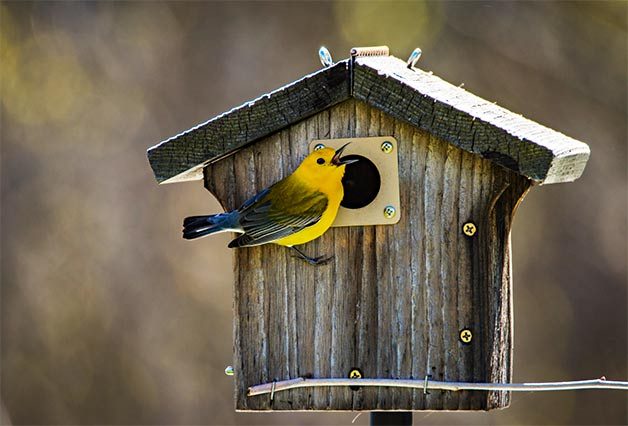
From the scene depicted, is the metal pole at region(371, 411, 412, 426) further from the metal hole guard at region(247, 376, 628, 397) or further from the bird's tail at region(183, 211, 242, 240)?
the bird's tail at region(183, 211, 242, 240)

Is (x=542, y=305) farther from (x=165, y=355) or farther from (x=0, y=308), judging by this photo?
(x=0, y=308)

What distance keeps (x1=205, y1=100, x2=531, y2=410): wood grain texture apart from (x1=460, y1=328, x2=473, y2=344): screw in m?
0.02

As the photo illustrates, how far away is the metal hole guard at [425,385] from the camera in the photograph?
2951 millimetres

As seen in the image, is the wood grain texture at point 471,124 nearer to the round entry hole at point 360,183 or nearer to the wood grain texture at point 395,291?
the wood grain texture at point 395,291

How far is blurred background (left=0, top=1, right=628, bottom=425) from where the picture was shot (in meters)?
7.02

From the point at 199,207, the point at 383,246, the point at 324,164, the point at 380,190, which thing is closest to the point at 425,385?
the point at 383,246

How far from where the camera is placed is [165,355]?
23.5 ft

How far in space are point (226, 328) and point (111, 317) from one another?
0.81m

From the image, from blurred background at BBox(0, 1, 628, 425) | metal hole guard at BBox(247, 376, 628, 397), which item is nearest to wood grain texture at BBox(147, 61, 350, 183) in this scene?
metal hole guard at BBox(247, 376, 628, 397)

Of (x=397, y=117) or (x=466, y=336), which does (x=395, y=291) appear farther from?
(x=397, y=117)

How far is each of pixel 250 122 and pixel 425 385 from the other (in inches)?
36.3

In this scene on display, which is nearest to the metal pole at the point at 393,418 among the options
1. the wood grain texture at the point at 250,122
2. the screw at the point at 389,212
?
the screw at the point at 389,212

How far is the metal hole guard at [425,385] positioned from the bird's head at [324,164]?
23.2 inches

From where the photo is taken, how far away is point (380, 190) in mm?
3195
